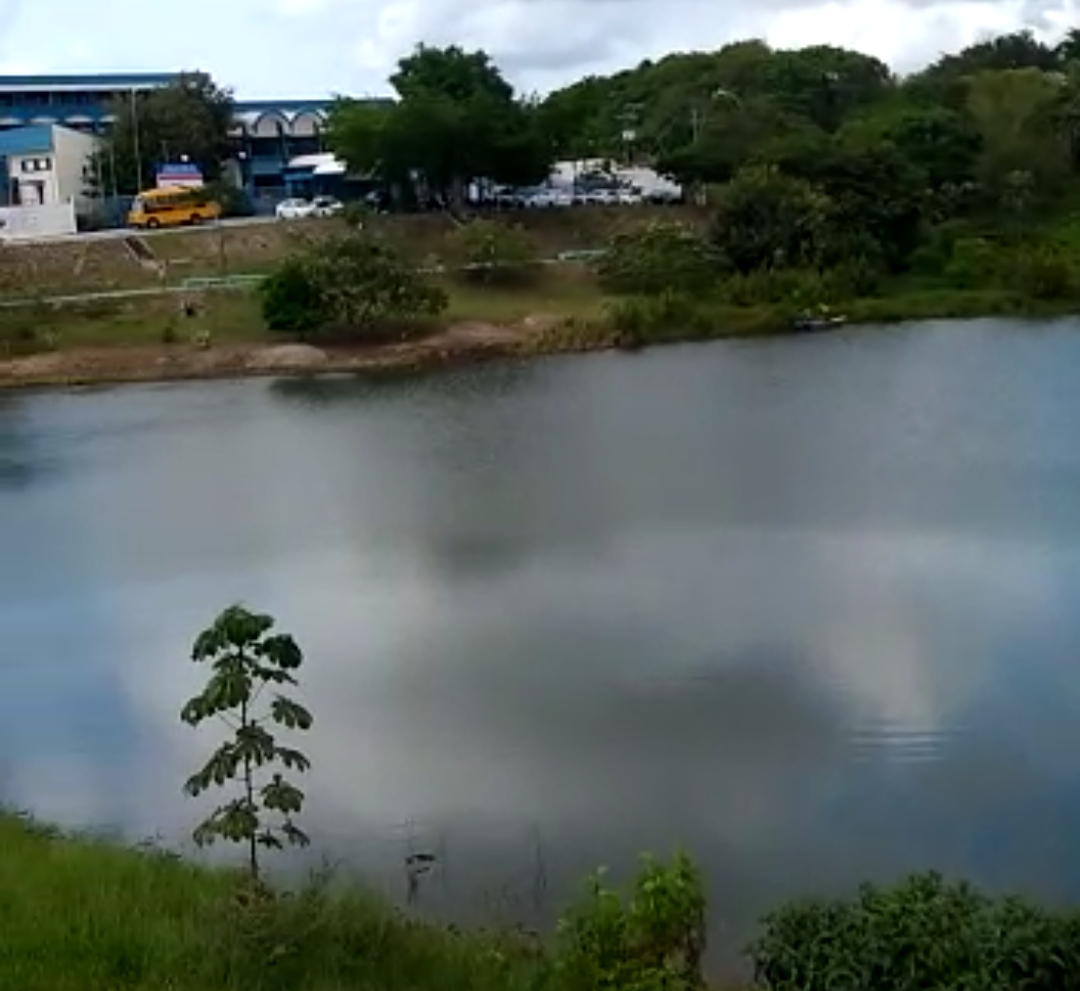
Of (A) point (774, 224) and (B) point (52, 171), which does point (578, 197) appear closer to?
(A) point (774, 224)

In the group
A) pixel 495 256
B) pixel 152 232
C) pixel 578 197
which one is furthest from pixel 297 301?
pixel 578 197

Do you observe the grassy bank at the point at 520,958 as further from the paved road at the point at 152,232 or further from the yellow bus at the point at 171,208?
the yellow bus at the point at 171,208

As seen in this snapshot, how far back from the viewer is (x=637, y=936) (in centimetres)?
622

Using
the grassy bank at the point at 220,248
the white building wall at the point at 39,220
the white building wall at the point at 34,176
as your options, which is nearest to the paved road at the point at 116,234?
the grassy bank at the point at 220,248

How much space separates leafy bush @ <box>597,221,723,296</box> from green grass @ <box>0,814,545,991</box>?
30906 millimetres

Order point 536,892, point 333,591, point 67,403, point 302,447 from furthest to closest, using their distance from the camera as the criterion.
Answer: point 67,403
point 302,447
point 333,591
point 536,892

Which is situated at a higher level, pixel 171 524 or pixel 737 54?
pixel 737 54

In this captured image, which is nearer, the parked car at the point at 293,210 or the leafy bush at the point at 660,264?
the leafy bush at the point at 660,264

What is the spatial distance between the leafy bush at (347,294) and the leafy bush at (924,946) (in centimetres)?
2907

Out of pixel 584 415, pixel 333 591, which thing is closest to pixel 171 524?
pixel 333 591

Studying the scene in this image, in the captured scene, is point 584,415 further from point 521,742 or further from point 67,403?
point 521,742

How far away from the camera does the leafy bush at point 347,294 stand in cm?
3469

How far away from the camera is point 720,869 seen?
29.4 ft

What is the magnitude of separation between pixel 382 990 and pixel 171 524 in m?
14.1
